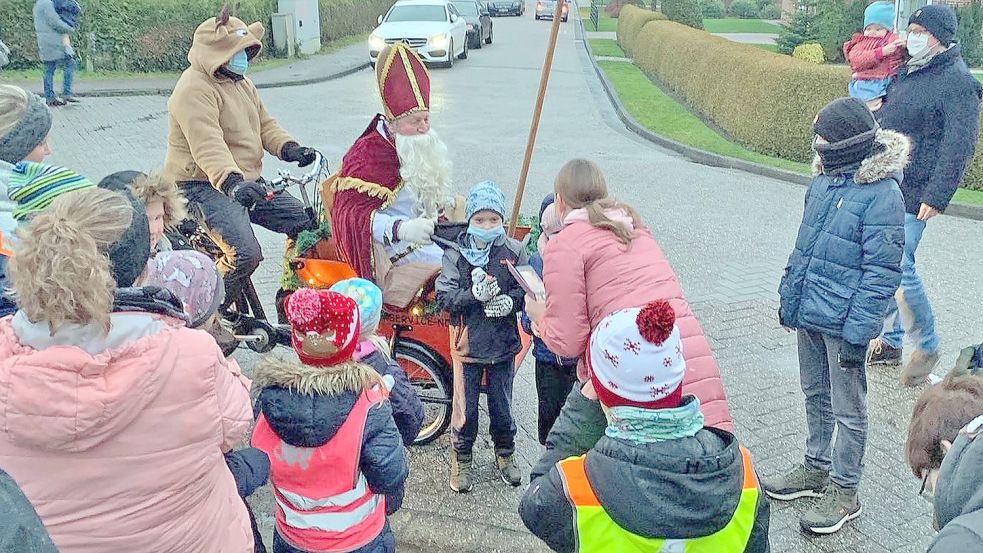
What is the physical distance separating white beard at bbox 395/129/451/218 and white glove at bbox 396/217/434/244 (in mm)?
290

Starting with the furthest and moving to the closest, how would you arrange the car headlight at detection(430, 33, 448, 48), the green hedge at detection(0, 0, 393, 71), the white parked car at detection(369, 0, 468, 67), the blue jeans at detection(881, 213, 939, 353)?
the car headlight at detection(430, 33, 448, 48) → the white parked car at detection(369, 0, 468, 67) → the green hedge at detection(0, 0, 393, 71) → the blue jeans at detection(881, 213, 939, 353)

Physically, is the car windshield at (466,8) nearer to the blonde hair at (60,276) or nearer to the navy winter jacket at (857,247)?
the navy winter jacket at (857,247)

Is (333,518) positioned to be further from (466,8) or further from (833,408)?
(466,8)

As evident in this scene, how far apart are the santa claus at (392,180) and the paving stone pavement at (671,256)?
1074mm

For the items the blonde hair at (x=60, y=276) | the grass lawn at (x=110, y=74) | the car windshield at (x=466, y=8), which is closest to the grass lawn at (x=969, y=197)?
the blonde hair at (x=60, y=276)

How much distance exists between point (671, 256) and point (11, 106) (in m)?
5.50

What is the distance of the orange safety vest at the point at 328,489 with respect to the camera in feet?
8.96

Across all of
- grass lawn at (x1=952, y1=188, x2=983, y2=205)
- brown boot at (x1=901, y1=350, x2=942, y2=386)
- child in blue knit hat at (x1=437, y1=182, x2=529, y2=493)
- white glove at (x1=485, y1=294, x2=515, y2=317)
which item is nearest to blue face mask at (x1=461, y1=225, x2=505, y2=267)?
child in blue knit hat at (x1=437, y1=182, x2=529, y2=493)

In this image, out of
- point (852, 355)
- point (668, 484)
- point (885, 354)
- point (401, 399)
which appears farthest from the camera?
point (885, 354)

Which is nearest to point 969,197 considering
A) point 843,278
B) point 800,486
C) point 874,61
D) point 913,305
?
point 874,61

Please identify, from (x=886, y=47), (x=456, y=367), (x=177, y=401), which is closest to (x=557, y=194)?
(x=456, y=367)

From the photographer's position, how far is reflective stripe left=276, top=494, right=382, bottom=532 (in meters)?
2.85

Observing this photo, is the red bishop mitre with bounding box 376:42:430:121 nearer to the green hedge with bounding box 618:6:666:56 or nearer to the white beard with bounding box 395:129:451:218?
the white beard with bounding box 395:129:451:218

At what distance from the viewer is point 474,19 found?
27.0 metres
